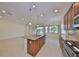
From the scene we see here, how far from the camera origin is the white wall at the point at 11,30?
5.87ft

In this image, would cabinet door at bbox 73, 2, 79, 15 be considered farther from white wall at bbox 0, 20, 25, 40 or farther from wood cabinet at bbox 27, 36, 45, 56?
white wall at bbox 0, 20, 25, 40

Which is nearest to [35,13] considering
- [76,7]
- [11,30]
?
[11,30]

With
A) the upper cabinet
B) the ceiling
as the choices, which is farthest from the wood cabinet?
the upper cabinet

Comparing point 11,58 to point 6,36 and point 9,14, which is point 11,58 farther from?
point 9,14

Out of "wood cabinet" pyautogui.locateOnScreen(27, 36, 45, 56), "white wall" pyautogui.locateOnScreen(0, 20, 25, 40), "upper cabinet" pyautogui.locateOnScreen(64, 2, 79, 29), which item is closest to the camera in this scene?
"upper cabinet" pyautogui.locateOnScreen(64, 2, 79, 29)

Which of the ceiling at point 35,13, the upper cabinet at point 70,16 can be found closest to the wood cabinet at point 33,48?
the ceiling at point 35,13

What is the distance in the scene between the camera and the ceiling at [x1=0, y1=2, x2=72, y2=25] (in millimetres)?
1656

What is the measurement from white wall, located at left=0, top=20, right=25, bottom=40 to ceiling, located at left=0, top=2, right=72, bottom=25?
7 cm

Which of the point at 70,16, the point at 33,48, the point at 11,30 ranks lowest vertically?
the point at 33,48

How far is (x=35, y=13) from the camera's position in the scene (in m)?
1.83

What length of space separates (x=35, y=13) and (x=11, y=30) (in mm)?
495

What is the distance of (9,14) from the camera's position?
1.78 m

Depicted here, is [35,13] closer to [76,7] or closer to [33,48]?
[76,7]

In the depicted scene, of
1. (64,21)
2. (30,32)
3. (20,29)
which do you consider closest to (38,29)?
(30,32)
